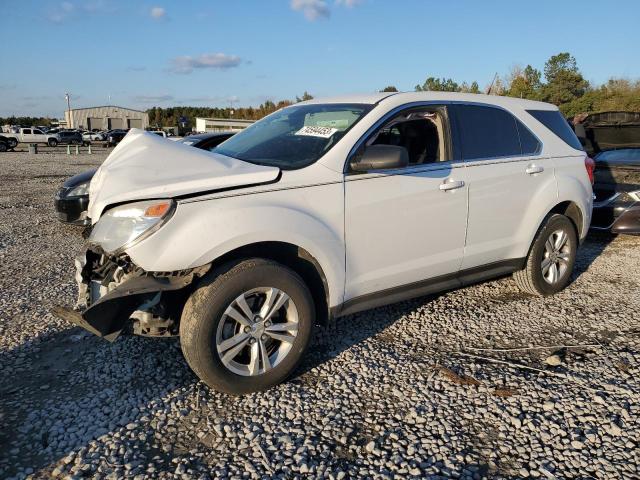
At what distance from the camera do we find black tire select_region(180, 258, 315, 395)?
2.74 m

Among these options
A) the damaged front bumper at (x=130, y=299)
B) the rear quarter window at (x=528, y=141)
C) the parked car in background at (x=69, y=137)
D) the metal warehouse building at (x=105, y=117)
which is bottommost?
the damaged front bumper at (x=130, y=299)

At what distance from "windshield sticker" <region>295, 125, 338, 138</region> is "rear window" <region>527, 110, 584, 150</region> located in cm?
222

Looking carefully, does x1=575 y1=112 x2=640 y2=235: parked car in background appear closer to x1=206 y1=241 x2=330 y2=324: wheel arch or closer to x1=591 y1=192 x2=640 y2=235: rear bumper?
x1=591 y1=192 x2=640 y2=235: rear bumper

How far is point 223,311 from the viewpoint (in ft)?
9.16

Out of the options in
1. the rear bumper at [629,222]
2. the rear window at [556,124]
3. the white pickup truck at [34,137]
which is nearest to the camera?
the rear window at [556,124]

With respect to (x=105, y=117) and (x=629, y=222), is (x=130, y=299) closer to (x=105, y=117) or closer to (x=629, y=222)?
(x=629, y=222)

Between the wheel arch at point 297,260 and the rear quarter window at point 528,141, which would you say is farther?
the rear quarter window at point 528,141

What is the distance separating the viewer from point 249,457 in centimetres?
244

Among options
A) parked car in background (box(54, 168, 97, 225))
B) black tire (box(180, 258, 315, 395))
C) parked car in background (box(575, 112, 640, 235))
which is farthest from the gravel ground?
parked car in background (box(575, 112, 640, 235))

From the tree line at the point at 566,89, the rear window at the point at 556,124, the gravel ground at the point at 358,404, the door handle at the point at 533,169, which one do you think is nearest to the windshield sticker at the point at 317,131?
the gravel ground at the point at 358,404

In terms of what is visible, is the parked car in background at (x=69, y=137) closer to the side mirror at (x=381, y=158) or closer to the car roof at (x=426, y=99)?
the car roof at (x=426, y=99)

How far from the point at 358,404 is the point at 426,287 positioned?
1219mm

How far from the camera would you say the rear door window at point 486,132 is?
3980 millimetres

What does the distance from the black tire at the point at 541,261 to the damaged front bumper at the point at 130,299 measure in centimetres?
317
